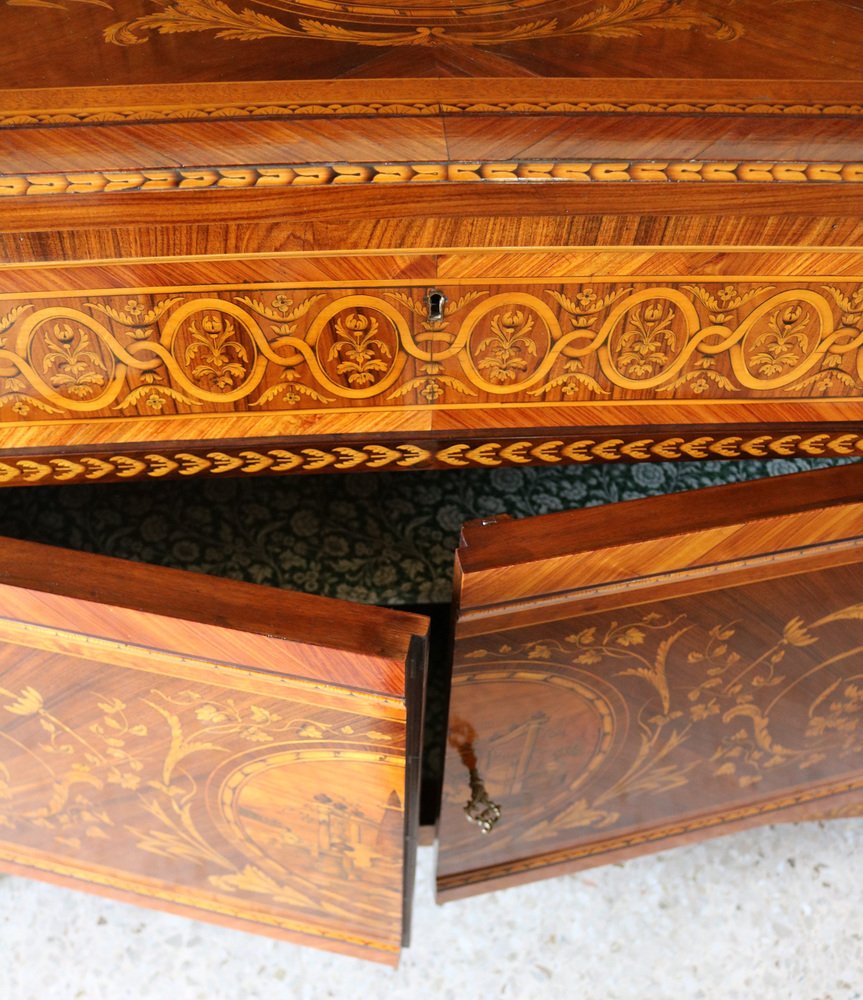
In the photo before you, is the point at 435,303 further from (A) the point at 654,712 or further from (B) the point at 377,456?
(A) the point at 654,712

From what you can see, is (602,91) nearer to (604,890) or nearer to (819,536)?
(819,536)

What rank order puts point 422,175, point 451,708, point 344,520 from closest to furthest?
1. point 422,175
2. point 451,708
3. point 344,520

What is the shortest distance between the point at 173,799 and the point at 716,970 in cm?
49

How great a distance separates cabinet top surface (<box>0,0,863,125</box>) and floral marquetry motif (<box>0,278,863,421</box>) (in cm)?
10

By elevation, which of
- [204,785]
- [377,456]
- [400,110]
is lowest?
[204,785]

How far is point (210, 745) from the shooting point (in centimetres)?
56

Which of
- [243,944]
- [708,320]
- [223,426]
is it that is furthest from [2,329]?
[243,944]

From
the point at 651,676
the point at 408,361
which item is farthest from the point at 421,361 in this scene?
the point at 651,676

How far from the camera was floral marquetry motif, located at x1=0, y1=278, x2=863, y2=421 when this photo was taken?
1.76 ft

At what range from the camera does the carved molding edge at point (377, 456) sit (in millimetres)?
604

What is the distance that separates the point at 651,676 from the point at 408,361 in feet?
0.78

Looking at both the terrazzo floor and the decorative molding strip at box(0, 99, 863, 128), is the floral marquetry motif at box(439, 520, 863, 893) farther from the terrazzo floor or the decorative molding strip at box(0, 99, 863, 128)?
the decorative molding strip at box(0, 99, 863, 128)

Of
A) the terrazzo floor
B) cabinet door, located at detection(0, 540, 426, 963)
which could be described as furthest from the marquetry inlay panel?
the terrazzo floor

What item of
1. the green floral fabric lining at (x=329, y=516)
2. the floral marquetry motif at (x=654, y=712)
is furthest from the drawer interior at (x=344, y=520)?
the floral marquetry motif at (x=654, y=712)
